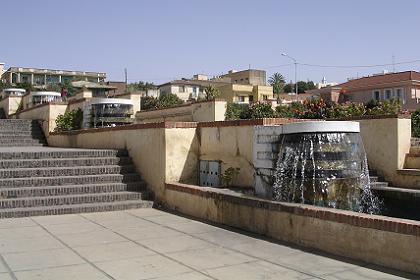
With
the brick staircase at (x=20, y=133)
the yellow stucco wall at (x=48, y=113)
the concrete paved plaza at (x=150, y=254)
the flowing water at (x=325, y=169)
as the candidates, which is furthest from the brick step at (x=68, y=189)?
the yellow stucco wall at (x=48, y=113)

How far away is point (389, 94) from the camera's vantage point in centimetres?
5572

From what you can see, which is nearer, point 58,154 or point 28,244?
point 28,244

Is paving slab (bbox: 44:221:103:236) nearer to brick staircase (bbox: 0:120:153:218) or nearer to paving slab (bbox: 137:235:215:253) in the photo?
brick staircase (bbox: 0:120:153:218)

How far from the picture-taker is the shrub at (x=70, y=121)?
1867cm

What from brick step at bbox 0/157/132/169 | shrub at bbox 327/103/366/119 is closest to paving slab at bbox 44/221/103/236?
brick step at bbox 0/157/132/169

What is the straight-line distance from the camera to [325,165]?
270 inches

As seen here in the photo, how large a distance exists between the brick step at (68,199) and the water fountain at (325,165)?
4032 millimetres

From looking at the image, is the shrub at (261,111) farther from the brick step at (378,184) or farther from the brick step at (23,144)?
the brick step at (378,184)

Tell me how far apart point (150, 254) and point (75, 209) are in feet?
11.8

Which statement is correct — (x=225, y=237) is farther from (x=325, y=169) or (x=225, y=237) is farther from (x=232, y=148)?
(x=232, y=148)

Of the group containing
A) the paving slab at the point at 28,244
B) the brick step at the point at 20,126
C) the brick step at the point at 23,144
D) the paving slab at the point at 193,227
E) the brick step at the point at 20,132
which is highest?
the brick step at the point at 20,126

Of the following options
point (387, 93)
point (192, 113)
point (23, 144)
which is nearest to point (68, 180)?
point (192, 113)

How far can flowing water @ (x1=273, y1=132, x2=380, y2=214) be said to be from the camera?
685 cm

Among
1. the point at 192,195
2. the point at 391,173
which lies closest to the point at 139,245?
the point at 192,195
